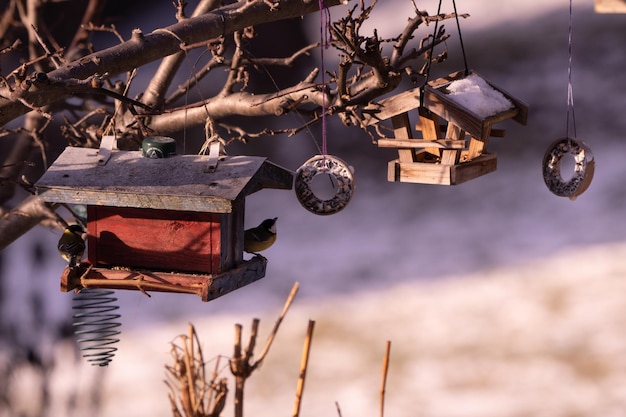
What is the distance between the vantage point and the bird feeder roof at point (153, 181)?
7.94ft

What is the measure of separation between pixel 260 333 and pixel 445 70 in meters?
1.55

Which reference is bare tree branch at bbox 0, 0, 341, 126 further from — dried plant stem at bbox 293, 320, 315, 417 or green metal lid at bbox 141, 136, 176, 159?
dried plant stem at bbox 293, 320, 315, 417

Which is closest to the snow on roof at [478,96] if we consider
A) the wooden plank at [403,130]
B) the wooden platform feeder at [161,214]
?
the wooden plank at [403,130]

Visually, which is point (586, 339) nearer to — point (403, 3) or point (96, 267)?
point (403, 3)

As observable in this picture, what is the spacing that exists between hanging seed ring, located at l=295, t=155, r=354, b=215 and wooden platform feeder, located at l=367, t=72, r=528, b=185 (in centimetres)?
16

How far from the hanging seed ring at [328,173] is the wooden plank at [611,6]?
2.40ft

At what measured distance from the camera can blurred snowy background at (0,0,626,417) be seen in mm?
4668

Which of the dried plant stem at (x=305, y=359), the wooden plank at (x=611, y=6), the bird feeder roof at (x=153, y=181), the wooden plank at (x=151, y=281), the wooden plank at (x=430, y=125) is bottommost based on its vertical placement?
the dried plant stem at (x=305, y=359)

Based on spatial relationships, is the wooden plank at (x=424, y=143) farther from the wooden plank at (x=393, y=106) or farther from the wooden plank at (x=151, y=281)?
the wooden plank at (x=151, y=281)

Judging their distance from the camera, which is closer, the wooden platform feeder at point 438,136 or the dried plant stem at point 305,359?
the dried plant stem at point 305,359

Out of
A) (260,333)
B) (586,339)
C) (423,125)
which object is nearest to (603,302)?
(586,339)

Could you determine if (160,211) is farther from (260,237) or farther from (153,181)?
(260,237)

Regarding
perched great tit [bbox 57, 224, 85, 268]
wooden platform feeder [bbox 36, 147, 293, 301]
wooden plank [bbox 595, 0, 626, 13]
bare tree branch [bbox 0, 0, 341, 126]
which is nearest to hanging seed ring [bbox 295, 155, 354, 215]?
wooden platform feeder [bbox 36, 147, 293, 301]

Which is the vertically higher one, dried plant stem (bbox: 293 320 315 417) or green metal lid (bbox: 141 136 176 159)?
green metal lid (bbox: 141 136 176 159)
